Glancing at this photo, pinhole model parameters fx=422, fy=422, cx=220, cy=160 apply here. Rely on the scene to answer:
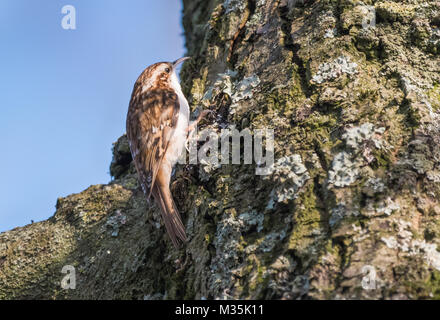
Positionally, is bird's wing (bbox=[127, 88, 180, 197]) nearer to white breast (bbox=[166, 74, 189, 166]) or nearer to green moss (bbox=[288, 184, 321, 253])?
white breast (bbox=[166, 74, 189, 166])

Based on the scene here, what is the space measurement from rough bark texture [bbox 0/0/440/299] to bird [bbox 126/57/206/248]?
11 centimetres

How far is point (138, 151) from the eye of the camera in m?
2.74

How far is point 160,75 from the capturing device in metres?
3.22

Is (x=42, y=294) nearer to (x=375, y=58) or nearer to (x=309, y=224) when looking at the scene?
(x=309, y=224)

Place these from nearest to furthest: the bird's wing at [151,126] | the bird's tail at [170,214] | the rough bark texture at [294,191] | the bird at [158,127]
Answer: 1. the rough bark texture at [294,191]
2. the bird's tail at [170,214]
3. the bird at [158,127]
4. the bird's wing at [151,126]

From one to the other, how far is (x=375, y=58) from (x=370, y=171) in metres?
0.64

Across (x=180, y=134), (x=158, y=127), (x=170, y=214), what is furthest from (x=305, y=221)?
(x=158, y=127)

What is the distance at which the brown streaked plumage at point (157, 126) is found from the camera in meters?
2.42

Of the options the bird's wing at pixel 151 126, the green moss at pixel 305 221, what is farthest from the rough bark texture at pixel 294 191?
the bird's wing at pixel 151 126

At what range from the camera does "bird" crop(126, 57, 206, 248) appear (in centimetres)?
236

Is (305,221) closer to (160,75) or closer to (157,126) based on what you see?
(157,126)

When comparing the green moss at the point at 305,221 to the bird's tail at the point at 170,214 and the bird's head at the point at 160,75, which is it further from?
the bird's head at the point at 160,75

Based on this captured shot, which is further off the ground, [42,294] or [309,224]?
[309,224]
